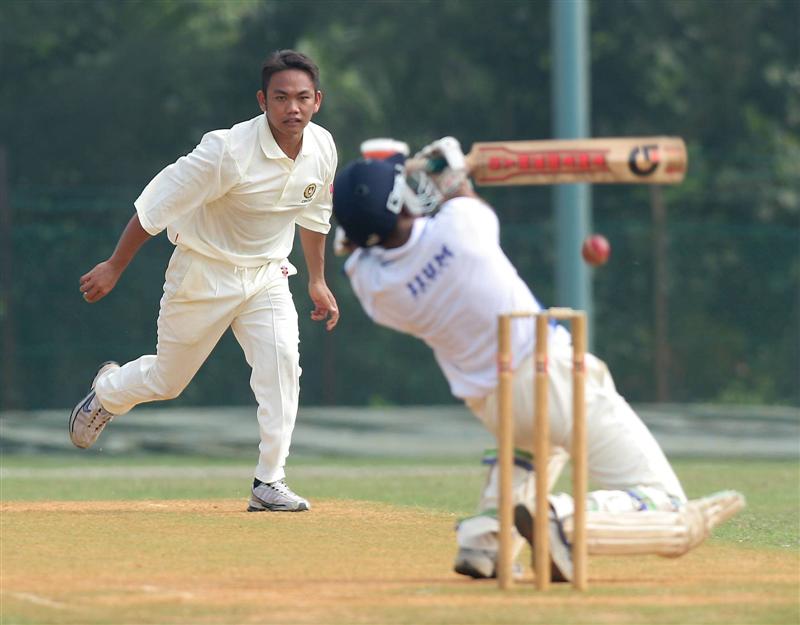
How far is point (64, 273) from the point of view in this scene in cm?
1958

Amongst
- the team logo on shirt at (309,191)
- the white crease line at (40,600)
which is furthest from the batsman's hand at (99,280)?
the white crease line at (40,600)

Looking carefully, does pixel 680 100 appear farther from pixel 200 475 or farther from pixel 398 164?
pixel 398 164

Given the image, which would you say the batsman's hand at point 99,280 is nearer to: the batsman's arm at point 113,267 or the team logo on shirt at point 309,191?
the batsman's arm at point 113,267

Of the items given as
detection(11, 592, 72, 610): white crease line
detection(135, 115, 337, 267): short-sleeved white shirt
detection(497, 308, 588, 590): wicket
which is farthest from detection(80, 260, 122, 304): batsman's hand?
detection(497, 308, 588, 590): wicket

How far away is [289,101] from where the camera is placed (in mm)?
8320

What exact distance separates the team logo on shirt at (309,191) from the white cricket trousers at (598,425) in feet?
8.02

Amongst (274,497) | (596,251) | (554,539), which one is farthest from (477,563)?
(274,497)

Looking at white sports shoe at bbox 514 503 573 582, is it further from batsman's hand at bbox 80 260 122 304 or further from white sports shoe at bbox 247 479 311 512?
batsman's hand at bbox 80 260 122 304

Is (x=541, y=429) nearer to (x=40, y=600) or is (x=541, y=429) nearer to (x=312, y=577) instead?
(x=312, y=577)

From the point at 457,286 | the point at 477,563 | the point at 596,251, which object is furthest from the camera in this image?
the point at 477,563

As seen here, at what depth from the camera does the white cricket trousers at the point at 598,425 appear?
6262mm

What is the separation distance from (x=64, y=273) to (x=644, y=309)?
21.7 feet

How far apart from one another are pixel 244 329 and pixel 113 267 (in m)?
0.79

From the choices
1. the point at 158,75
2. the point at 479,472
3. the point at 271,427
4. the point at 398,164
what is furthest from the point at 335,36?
the point at 398,164
